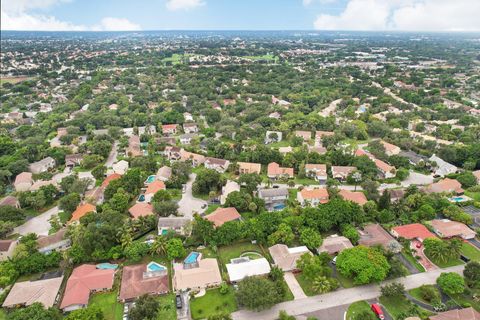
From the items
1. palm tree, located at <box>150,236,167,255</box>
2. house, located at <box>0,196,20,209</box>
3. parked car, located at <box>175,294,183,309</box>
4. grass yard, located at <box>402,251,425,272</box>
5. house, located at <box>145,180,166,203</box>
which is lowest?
parked car, located at <box>175,294,183,309</box>

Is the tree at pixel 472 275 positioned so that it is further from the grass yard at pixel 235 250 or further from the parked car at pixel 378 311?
the grass yard at pixel 235 250

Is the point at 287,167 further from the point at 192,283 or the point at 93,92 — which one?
the point at 93,92

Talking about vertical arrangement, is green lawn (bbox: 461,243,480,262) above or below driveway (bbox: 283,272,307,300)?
above

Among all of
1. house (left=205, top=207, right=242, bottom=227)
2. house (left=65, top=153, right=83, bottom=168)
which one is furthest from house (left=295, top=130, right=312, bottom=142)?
house (left=65, top=153, right=83, bottom=168)

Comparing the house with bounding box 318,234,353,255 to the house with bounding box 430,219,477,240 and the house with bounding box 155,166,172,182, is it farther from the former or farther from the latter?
the house with bounding box 155,166,172,182

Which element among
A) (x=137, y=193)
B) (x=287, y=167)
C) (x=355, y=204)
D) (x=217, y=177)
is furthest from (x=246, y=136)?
(x=355, y=204)

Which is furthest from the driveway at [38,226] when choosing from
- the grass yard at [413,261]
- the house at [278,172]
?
the grass yard at [413,261]
